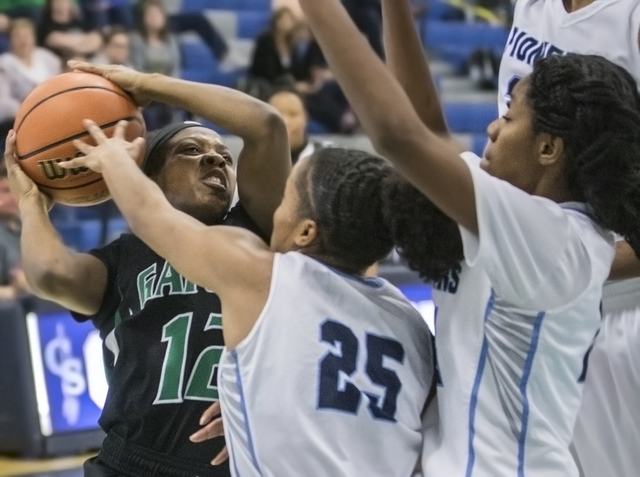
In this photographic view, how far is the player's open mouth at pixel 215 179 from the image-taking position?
2.99 meters

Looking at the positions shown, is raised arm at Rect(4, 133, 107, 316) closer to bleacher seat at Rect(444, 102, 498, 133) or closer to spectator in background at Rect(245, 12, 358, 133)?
spectator in background at Rect(245, 12, 358, 133)

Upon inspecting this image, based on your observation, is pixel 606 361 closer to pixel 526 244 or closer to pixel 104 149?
pixel 526 244

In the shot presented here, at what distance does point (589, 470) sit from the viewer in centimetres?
308

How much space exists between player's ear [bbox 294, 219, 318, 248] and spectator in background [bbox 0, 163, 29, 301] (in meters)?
4.01

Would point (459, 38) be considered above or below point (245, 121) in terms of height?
below

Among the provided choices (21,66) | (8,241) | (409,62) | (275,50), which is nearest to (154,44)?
(275,50)

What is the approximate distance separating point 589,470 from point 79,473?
296 centimetres

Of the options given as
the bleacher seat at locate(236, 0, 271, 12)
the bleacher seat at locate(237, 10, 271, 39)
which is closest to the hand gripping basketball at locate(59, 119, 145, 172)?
the bleacher seat at locate(237, 10, 271, 39)

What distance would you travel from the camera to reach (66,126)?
282cm

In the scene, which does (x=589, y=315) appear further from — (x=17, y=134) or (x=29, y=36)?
(x=29, y=36)

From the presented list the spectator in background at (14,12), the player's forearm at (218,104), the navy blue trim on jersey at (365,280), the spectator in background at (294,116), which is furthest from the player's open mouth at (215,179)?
Answer: the spectator in background at (14,12)

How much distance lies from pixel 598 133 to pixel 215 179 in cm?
109

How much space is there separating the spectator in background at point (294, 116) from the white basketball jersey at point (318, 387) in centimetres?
419

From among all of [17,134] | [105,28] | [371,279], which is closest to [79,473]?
[17,134]
